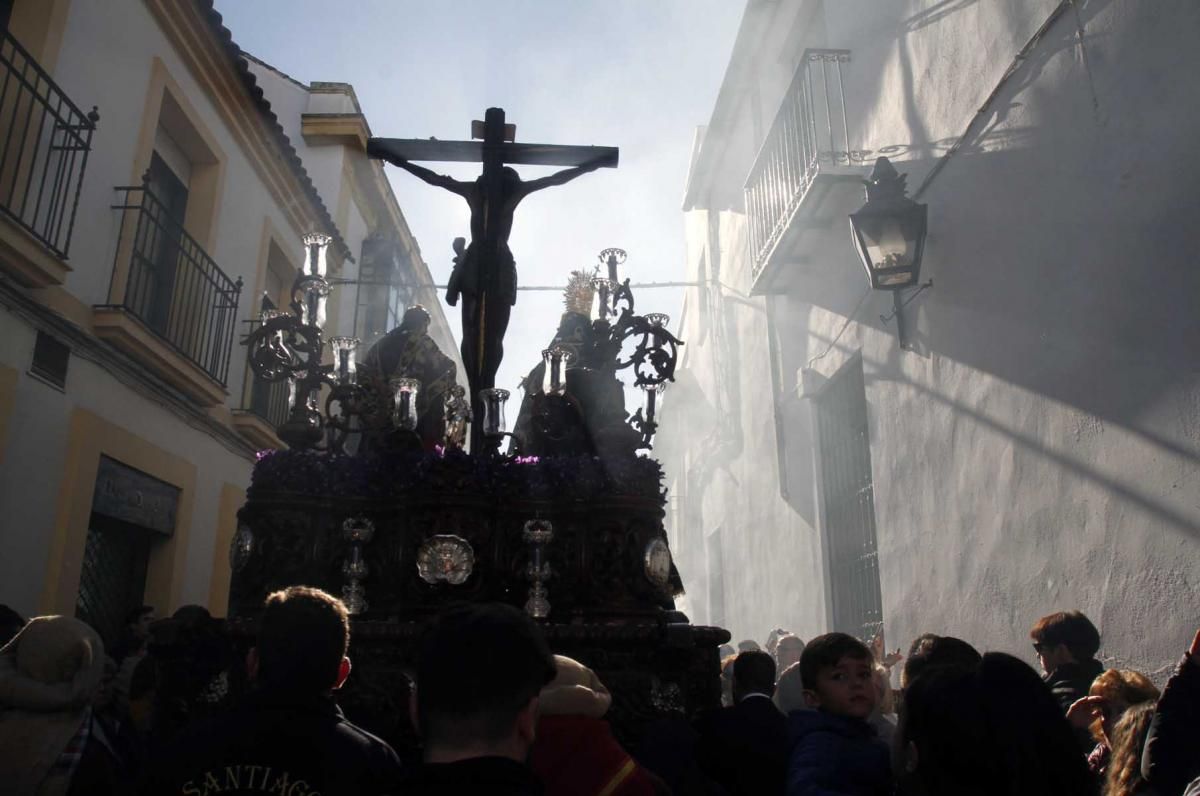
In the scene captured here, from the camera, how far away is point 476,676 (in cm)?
145

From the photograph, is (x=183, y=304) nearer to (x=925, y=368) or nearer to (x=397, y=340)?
(x=397, y=340)

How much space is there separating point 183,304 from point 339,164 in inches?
210

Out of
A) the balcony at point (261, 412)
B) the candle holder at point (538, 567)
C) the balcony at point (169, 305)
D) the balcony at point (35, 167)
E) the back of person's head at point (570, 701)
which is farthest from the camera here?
the balcony at point (261, 412)

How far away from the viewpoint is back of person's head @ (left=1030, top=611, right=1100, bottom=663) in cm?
332

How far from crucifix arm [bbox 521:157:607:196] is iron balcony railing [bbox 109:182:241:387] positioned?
3.28 m

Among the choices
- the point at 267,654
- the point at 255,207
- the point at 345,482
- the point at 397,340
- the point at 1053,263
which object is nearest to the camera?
the point at 267,654

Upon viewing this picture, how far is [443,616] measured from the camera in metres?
1.55

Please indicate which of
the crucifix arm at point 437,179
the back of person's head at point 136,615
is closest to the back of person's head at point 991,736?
the crucifix arm at point 437,179

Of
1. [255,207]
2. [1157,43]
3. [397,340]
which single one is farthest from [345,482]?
[255,207]

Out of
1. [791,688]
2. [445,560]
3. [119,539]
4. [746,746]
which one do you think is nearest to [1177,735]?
[746,746]

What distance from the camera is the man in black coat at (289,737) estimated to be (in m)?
1.72

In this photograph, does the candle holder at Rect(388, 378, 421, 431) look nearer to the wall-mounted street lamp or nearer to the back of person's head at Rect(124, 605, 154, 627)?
the back of person's head at Rect(124, 605, 154, 627)

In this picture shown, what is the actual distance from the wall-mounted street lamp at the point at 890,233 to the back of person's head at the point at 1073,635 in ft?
8.94

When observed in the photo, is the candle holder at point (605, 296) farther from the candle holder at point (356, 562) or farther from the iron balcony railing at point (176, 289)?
the iron balcony railing at point (176, 289)
